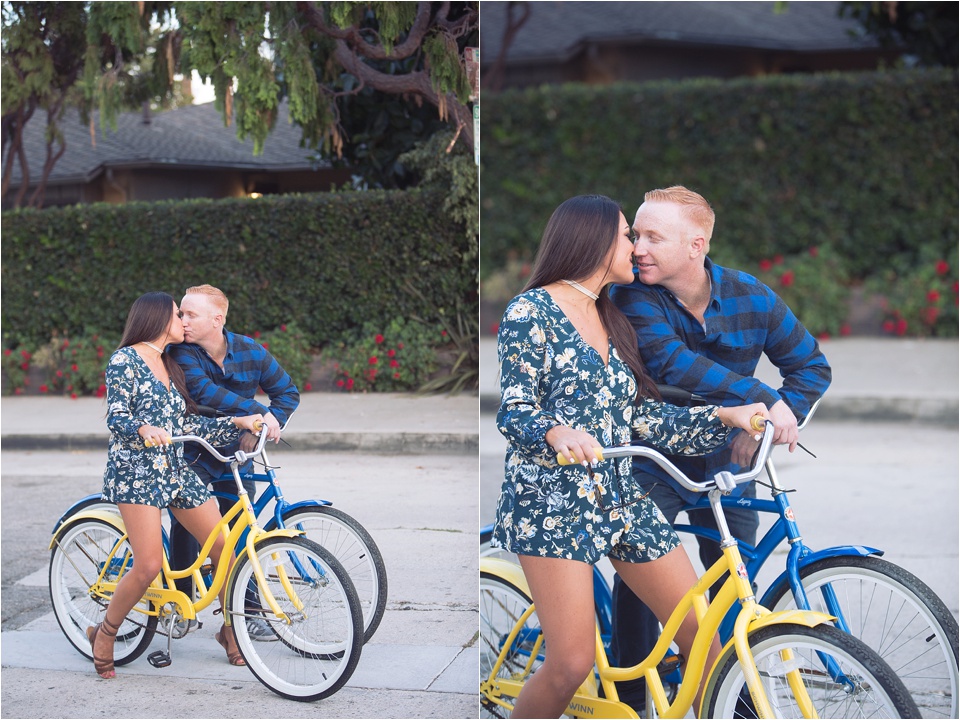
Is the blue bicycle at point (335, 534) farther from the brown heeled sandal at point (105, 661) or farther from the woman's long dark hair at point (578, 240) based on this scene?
the woman's long dark hair at point (578, 240)

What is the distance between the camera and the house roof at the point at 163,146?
3.31 meters

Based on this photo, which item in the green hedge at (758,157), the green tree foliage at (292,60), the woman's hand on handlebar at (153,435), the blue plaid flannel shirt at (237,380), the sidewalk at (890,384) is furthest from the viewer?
the green hedge at (758,157)

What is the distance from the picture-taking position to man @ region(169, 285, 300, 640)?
2.87m

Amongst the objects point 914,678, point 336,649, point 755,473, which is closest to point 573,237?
point 755,473

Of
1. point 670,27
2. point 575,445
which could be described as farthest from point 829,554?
point 670,27

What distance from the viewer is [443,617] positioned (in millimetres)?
3004

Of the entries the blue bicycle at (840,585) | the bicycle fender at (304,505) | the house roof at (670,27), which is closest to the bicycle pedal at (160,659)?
the bicycle fender at (304,505)

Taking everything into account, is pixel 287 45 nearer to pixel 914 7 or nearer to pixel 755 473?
pixel 755 473

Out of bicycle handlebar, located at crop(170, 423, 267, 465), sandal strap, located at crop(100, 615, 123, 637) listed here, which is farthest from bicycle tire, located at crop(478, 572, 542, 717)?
sandal strap, located at crop(100, 615, 123, 637)

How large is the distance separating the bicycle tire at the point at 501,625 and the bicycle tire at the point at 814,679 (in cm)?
67

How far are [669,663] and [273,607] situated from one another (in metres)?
1.12

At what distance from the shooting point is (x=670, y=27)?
14.9m

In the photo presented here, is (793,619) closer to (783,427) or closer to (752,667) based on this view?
(752,667)

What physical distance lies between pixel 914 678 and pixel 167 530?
230 centimetres
